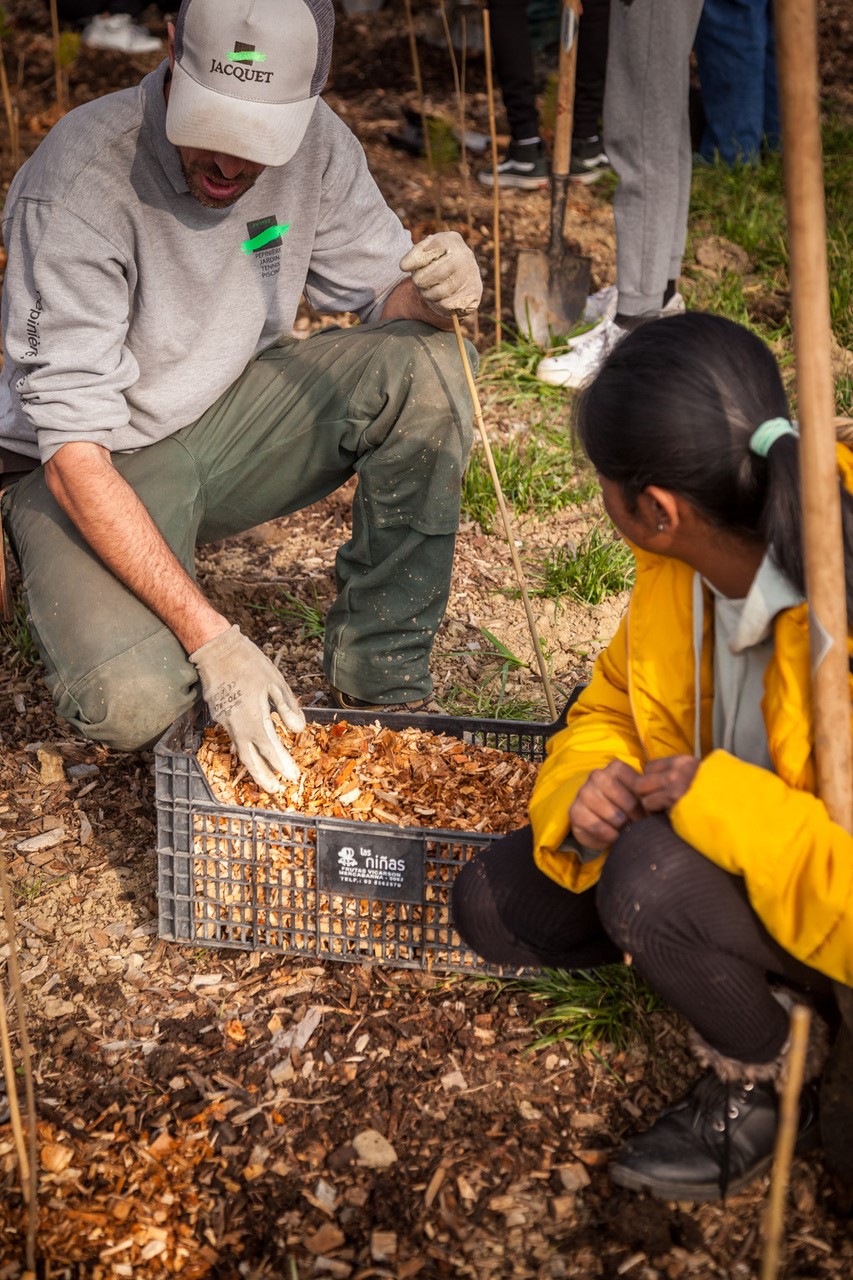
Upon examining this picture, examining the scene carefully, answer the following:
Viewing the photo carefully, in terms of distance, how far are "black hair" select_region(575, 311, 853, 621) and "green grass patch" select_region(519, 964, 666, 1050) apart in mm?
811

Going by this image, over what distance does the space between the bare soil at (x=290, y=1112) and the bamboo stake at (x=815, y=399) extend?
2.26ft

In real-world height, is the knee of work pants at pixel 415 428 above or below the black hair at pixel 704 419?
below

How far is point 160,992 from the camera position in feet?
7.07

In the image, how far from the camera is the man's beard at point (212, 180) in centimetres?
231

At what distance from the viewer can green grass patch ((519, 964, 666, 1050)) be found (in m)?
1.98

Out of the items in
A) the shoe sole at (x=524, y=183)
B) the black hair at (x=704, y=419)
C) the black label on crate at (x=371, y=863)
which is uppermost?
the black hair at (x=704, y=419)

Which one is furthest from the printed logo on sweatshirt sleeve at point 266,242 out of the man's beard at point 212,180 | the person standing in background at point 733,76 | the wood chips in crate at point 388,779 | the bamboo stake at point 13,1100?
the person standing in background at point 733,76

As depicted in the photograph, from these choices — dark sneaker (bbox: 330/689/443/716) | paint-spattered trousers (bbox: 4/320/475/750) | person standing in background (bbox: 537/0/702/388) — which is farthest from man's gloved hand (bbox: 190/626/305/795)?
person standing in background (bbox: 537/0/702/388)

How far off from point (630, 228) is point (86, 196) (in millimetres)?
1987

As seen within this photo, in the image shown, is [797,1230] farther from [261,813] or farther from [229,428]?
[229,428]

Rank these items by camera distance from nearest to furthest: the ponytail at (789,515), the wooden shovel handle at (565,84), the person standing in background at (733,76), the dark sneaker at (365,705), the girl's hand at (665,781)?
1. the ponytail at (789,515)
2. the girl's hand at (665,781)
3. the dark sneaker at (365,705)
4. the wooden shovel handle at (565,84)
5. the person standing in background at (733,76)

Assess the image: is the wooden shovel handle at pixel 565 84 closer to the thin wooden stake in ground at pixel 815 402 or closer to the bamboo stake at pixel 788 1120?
the thin wooden stake in ground at pixel 815 402

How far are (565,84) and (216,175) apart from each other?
2.02 metres

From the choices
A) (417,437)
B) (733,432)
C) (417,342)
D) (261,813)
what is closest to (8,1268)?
(261,813)
